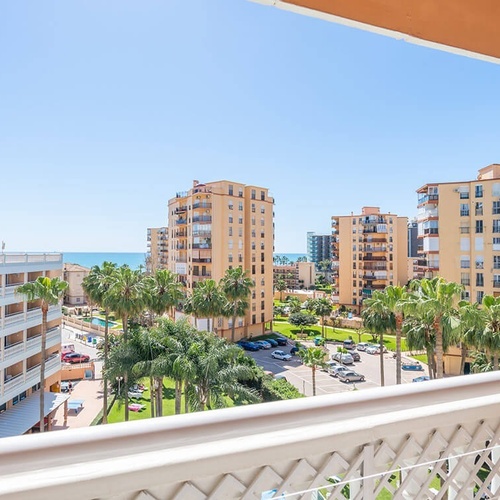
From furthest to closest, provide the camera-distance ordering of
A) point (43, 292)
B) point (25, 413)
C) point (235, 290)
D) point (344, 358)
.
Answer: point (344, 358), point (235, 290), point (25, 413), point (43, 292)

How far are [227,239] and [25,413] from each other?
38.5ft

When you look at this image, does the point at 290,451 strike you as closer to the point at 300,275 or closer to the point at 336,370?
the point at 336,370

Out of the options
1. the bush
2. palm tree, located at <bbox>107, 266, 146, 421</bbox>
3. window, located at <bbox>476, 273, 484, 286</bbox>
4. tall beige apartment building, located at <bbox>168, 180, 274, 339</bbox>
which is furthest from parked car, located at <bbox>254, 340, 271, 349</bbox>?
window, located at <bbox>476, 273, 484, 286</bbox>

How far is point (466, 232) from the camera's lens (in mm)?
13750

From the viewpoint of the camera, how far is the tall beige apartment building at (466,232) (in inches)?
524

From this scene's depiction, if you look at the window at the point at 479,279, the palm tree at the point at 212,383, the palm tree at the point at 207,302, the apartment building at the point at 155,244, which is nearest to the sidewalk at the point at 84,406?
the palm tree at the point at 212,383

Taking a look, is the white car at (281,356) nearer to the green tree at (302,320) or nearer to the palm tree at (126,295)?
the green tree at (302,320)

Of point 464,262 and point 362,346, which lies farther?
point 362,346

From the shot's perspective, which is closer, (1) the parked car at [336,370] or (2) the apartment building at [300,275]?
(1) the parked car at [336,370]

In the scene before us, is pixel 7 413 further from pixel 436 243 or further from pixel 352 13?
pixel 436 243

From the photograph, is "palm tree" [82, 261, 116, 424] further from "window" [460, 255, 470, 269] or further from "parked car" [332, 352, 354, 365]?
"window" [460, 255, 470, 269]

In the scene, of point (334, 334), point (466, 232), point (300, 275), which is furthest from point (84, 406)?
point (300, 275)

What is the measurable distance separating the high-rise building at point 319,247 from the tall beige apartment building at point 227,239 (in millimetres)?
37134

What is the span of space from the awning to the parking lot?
704 centimetres
